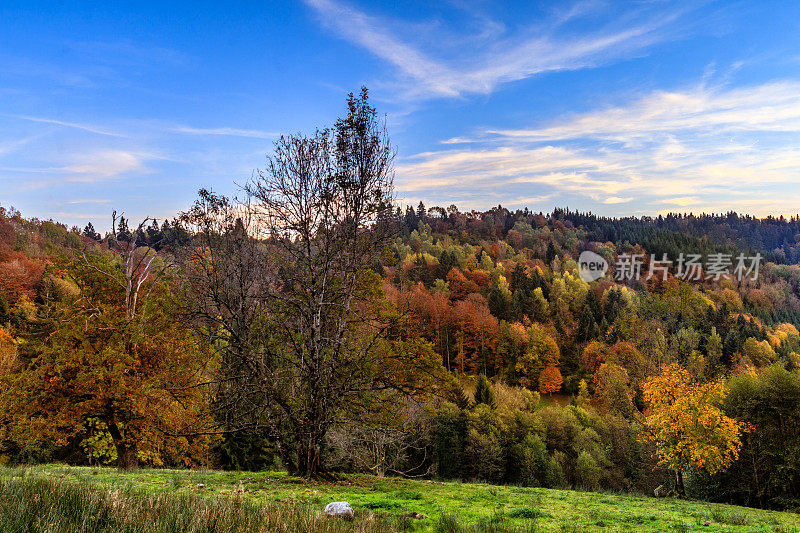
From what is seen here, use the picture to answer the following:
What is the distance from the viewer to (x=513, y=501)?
12758mm

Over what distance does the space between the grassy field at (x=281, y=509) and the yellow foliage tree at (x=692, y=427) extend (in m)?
13.1

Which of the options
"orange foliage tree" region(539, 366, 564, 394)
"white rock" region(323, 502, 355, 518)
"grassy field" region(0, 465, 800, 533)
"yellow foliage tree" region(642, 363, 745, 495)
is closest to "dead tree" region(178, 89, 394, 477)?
"grassy field" region(0, 465, 800, 533)

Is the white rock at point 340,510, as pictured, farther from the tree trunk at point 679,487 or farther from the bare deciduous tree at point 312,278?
the tree trunk at point 679,487

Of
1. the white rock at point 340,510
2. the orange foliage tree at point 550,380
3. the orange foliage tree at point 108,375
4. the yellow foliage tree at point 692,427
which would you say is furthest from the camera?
the orange foliage tree at point 550,380

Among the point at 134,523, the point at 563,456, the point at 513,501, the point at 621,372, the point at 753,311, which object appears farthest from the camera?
the point at 753,311

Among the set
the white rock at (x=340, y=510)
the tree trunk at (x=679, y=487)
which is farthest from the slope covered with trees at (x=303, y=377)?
the white rock at (x=340, y=510)

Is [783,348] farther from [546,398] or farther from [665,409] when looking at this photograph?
[665,409]

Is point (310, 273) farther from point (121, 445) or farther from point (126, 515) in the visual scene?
point (121, 445)

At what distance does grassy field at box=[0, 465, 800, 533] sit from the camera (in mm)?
4934

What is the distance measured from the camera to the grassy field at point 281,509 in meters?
4.93

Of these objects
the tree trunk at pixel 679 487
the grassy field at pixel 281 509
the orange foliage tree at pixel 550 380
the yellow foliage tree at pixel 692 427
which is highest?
the grassy field at pixel 281 509

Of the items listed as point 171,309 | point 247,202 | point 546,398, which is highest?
point 247,202

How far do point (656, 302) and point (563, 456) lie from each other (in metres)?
68.5

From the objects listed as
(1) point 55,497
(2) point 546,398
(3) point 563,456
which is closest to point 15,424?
(1) point 55,497
